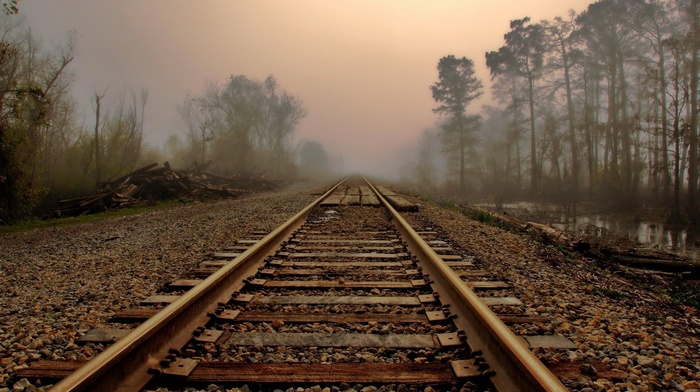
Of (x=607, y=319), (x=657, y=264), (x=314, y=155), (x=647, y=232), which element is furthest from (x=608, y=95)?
(x=314, y=155)

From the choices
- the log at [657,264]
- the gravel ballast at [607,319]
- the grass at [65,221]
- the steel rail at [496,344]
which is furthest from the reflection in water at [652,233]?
the grass at [65,221]

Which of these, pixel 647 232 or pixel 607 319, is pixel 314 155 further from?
pixel 607 319

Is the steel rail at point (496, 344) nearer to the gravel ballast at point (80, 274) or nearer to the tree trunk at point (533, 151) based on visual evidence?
the gravel ballast at point (80, 274)

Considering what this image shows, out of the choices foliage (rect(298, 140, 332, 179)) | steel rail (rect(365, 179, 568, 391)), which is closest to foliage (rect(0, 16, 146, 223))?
steel rail (rect(365, 179, 568, 391))

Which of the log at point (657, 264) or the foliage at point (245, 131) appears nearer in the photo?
the log at point (657, 264)

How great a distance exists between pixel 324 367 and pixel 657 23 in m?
25.2

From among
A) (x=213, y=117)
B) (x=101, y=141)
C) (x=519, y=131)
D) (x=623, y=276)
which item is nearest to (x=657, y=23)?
(x=519, y=131)

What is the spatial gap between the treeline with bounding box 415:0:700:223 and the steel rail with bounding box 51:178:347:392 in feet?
60.1

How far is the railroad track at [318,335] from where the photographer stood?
6.37 ft

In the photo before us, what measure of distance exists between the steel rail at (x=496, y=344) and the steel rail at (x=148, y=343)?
165cm

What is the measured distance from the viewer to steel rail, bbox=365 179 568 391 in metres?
1.74

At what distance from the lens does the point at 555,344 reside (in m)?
2.40

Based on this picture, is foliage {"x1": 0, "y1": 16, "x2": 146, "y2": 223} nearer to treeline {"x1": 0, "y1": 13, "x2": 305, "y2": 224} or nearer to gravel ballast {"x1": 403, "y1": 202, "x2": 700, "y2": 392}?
treeline {"x1": 0, "y1": 13, "x2": 305, "y2": 224}

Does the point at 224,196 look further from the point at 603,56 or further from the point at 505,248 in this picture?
the point at 603,56
